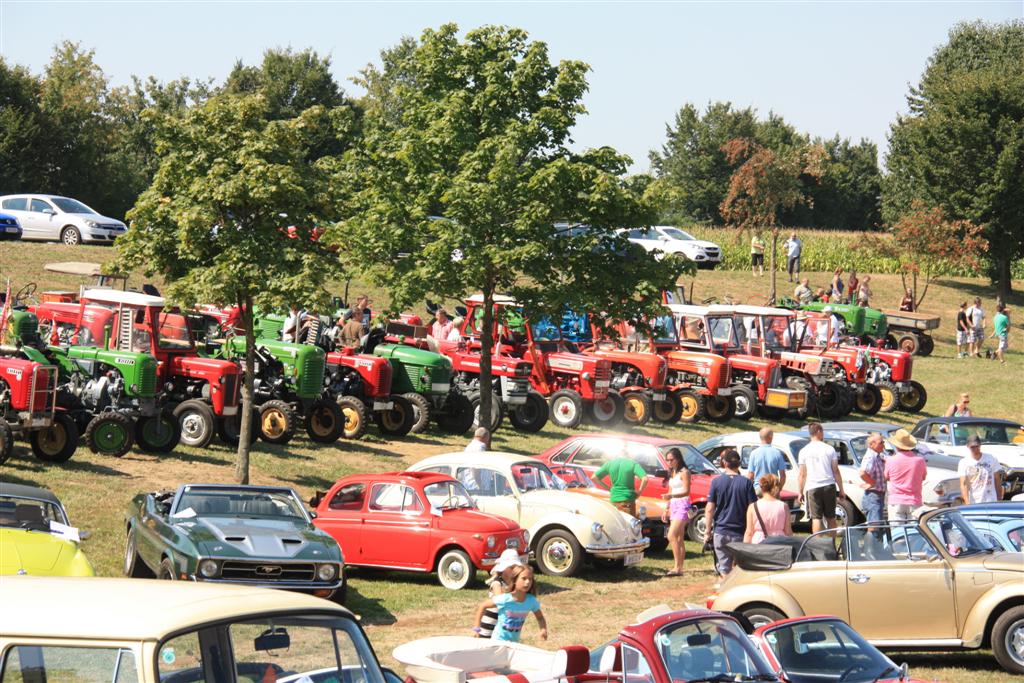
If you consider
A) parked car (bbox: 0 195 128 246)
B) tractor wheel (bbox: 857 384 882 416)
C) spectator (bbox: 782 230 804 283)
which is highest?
spectator (bbox: 782 230 804 283)

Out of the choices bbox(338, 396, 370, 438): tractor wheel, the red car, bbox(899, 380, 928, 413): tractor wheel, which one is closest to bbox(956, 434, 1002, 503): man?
the red car

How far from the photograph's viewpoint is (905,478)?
16.0 meters

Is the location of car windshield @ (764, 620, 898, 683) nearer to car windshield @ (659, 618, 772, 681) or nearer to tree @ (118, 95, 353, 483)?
car windshield @ (659, 618, 772, 681)

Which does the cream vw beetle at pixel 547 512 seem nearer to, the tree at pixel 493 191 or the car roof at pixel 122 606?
the tree at pixel 493 191

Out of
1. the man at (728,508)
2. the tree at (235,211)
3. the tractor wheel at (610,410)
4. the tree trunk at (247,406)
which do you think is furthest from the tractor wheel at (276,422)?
the man at (728,508)

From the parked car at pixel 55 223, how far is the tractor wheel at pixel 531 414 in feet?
57.0

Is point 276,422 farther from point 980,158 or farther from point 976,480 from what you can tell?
point 980,158

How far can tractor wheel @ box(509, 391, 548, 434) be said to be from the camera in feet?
87.0

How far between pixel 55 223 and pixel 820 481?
1134 inches

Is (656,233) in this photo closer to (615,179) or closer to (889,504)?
(615,179)

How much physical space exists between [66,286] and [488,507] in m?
20.6

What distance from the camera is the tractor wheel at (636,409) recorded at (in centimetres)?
2808

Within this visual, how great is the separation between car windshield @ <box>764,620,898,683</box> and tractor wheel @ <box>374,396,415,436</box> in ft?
50.6

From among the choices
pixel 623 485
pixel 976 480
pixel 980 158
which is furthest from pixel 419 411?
pixel 980 158
